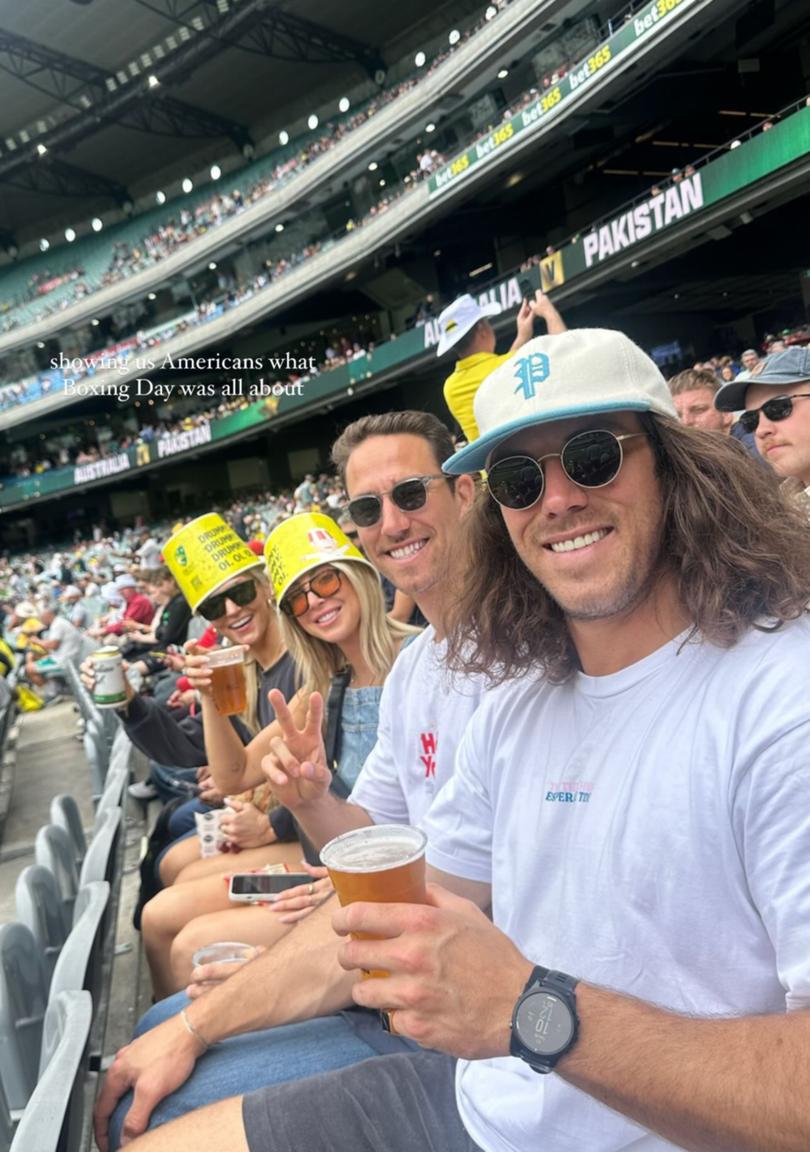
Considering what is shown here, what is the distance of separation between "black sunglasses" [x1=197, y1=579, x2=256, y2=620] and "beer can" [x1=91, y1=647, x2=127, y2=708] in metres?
0.38

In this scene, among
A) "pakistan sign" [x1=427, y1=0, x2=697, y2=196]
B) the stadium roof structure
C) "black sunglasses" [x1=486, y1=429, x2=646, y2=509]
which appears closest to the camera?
"black sunglasses" [x1=486, y1=429, x2=646, y2=509]

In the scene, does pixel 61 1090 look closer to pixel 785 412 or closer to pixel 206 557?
pixel 206 557

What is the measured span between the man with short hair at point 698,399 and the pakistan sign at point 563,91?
12586mm

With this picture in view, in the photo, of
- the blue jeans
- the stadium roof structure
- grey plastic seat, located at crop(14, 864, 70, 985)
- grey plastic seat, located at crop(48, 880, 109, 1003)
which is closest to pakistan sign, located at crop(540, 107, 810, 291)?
the stadium roof structure

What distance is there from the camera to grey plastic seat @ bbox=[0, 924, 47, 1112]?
78.3 inches

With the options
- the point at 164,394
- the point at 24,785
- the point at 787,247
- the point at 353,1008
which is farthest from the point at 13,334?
the point at 353,1008

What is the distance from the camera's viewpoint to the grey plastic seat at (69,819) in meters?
3.46

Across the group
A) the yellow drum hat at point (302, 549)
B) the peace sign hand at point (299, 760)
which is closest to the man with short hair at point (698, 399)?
the yellow drum hat at point (302, 549)

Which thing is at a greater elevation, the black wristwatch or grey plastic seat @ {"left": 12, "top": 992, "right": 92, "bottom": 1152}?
the black wristwatch

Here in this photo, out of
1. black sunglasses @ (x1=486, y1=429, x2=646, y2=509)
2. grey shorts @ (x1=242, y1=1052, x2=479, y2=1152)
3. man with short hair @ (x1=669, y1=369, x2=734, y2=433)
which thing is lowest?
grey shorts @ (x1=242, y1=1052, x2=479, y2=1152)

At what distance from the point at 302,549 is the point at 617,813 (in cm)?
180

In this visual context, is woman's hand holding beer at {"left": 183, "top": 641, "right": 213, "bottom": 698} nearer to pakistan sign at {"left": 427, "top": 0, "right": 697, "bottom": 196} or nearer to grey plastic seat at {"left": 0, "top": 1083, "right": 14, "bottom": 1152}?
grey plastic seat at {"left": 0, "top": 1083, "right": 14, "bottom": 1152}

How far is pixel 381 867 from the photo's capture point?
1.08 m

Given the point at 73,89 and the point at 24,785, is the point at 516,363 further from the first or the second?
the point at 73,89
